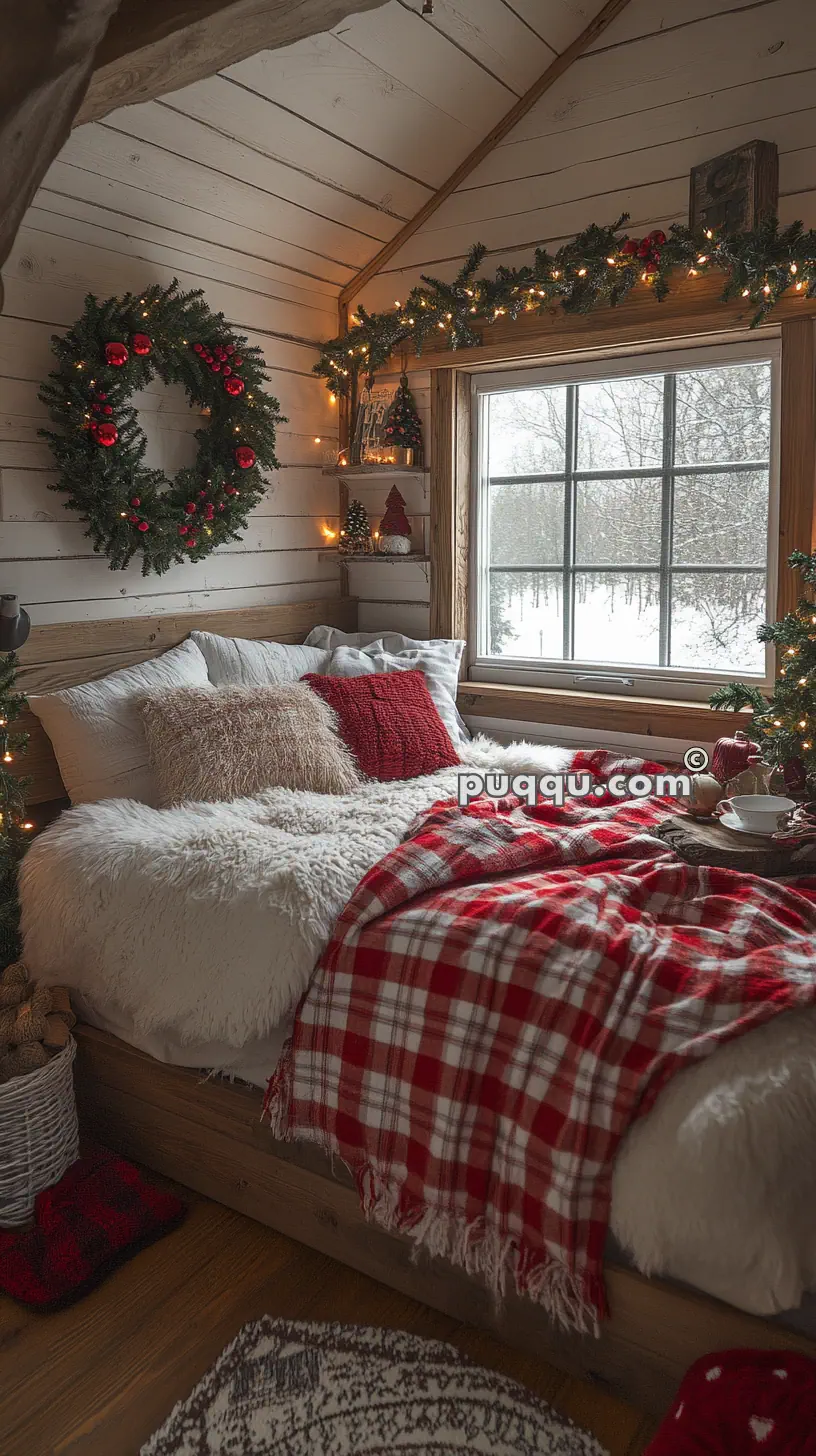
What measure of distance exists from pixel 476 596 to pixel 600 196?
1288 millimetres

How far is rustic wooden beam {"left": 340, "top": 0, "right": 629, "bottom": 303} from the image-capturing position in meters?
2.91

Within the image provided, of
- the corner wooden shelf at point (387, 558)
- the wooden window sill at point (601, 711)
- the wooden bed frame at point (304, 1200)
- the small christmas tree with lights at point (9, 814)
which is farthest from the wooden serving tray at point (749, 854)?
the corner wooden shelf at point (387, 558)

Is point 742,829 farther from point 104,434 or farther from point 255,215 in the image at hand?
point 255,215

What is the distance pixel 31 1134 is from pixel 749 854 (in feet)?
4.92

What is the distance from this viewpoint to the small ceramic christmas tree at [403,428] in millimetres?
3418

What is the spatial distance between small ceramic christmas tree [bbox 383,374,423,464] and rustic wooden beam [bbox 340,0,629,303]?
0.40 meters

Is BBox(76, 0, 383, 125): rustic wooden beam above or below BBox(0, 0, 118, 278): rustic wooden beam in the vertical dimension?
above

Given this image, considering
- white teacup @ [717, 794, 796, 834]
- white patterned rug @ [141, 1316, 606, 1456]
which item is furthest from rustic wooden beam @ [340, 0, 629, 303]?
white patterned rug @ [141, 1316, 606, 1456]

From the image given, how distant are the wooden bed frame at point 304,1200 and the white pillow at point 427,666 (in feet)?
2.74

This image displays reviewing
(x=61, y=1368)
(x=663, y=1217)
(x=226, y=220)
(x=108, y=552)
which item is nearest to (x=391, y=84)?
(x=226, y=220)

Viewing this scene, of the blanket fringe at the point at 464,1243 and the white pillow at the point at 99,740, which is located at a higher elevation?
the white pillow at the point at 99,740

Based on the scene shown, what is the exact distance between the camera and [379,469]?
339 centimetres

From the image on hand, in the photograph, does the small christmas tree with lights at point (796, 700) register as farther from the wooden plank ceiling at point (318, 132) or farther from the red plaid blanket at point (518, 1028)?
the wooden plank ceiling at point (318, 132)

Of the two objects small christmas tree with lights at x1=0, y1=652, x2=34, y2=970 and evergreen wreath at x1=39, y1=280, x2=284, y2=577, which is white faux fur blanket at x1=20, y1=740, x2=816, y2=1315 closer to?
small christmas tree with lights at x1=0, y1=652, x2=34, y2=970
